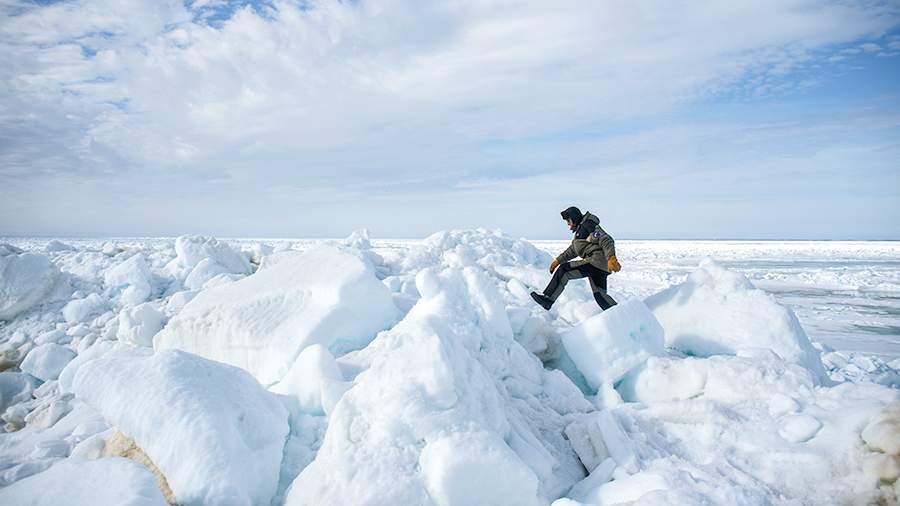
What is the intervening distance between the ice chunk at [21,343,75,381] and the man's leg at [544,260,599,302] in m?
5.56

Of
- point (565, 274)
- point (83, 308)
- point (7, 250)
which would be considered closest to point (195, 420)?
point (565, 274)

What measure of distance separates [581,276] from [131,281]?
22.2 ft

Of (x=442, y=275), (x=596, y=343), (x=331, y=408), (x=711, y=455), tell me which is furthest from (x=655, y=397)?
(x=331, y=408)

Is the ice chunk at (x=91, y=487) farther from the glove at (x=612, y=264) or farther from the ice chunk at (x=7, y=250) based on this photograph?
the ice chunk at (x=7, y=250)

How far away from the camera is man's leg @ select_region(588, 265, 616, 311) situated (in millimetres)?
5357

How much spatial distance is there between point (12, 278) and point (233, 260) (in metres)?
2.96

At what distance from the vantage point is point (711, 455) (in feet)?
9.64

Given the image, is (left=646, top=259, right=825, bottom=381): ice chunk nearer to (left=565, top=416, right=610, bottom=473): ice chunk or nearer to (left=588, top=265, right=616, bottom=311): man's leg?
(left=588, top=265, right=616, bottom=311): man's leg

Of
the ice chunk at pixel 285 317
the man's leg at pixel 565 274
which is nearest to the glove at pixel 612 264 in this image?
the man's leg at pixel 565 274

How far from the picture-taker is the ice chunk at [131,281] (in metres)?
7.41

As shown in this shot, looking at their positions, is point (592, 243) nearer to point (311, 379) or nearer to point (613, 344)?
point (613, 344)

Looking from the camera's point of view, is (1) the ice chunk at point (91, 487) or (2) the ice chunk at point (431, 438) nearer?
(1) the ice chunk at point (91, 487)

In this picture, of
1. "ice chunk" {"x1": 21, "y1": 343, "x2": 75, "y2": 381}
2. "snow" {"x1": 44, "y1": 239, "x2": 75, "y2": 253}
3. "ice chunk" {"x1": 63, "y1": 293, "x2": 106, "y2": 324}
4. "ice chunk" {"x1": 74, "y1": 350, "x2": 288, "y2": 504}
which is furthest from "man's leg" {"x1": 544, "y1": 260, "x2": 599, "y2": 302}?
"snow" {"x1": 44, "y1": 239, "x2": 75, "y2": 253}

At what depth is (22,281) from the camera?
7.01 m
